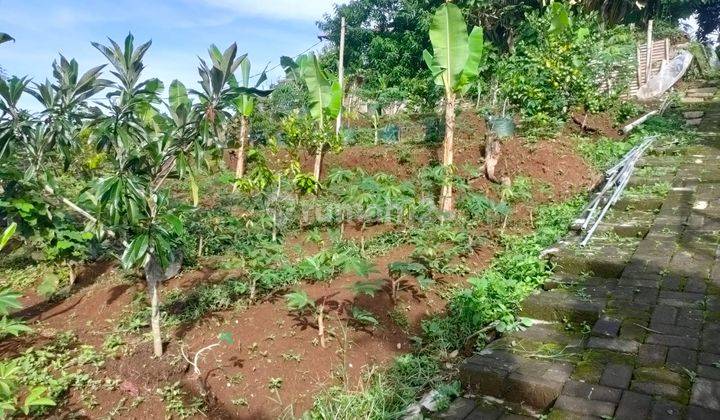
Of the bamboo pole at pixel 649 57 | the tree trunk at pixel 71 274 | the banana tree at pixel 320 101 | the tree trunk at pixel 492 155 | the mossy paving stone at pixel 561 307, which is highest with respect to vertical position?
the bamboo pole at pixel 649 57

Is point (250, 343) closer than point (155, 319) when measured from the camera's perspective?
No

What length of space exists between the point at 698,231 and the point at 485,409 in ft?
11.5

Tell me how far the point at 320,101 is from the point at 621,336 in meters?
7.73

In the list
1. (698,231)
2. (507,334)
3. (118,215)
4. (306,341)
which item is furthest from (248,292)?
(698,231)

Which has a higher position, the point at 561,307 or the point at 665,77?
the point at 665,77

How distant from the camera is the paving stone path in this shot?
8.25ft

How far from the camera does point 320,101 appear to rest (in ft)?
31.8

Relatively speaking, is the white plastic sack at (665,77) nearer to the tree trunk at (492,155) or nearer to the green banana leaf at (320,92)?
the tree trunk at (492,155)

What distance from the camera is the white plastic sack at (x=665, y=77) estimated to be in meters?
12.1

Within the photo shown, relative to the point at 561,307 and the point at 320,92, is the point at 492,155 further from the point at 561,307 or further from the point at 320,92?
the point at 561,307

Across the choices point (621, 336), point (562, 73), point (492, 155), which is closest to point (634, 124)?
point (562, 73)

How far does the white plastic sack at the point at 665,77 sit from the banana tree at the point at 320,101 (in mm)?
8288

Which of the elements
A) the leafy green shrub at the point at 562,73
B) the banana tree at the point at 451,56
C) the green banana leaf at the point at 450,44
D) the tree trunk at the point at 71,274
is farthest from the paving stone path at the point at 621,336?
the leafy green shrub at the point at 562,73

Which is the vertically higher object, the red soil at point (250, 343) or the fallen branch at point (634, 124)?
the fallen branch at point (634, 124)
